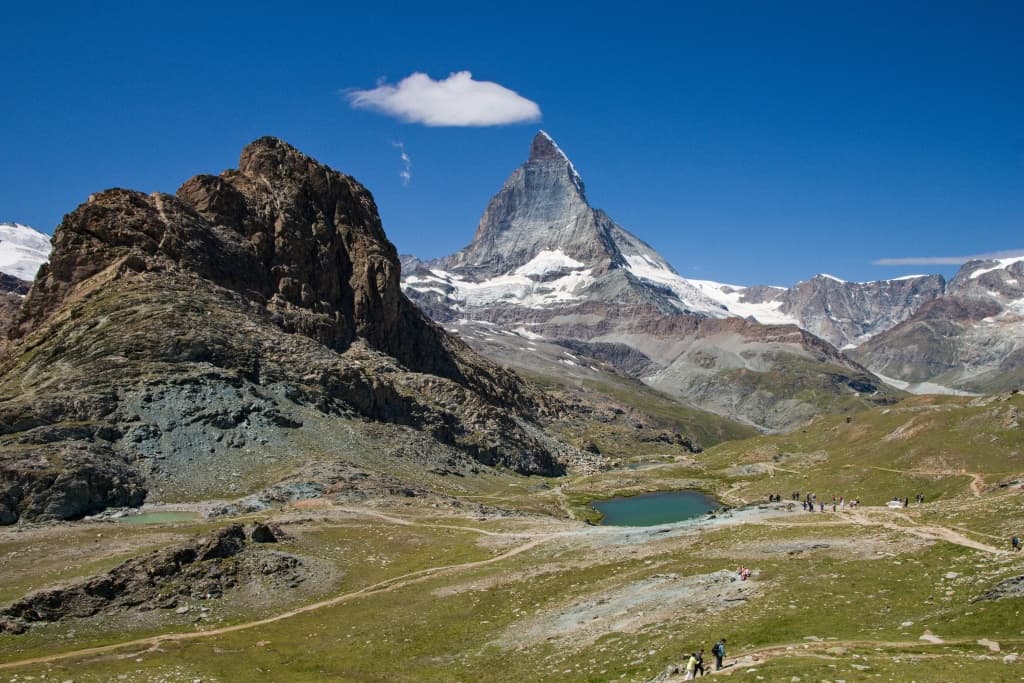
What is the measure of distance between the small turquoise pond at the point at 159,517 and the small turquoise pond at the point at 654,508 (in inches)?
3104

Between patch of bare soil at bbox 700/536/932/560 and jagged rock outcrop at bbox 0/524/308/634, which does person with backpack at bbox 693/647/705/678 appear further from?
jagged rock outcrop at bbox 0/524/308/634

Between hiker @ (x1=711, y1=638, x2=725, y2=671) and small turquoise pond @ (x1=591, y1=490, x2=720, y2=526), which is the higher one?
hiker @ (x1=711, y1=638, x2=725, y2=671)

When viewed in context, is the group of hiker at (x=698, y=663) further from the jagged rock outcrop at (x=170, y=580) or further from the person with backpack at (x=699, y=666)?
the jagged rock outcrop at (x=170, y=580)

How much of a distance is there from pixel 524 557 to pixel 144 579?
3526 cm

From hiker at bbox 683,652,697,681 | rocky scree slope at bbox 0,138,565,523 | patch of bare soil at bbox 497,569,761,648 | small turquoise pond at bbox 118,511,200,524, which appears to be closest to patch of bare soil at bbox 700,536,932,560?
patch of bare soil at bbox 497,569,761,648

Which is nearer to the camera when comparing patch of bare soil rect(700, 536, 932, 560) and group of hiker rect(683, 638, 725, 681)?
group of hiker rect(683, 638, 725, 681)

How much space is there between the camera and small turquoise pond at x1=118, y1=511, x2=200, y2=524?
103 meters

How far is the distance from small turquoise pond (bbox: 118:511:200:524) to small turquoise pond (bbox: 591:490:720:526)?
7884 centimetres

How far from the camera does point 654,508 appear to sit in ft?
579

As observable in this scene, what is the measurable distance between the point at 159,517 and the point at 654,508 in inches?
4267

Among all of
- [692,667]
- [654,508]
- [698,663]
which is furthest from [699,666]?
[654,508]

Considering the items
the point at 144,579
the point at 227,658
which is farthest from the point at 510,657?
the point at 144,579

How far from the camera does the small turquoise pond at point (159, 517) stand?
4062 inches

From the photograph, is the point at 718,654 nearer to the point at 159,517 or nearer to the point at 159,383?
the point at 159,517
